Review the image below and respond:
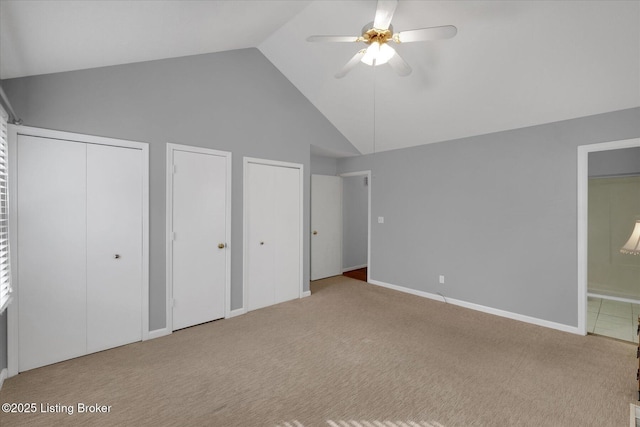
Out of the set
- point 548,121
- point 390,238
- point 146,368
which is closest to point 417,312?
point 390,238

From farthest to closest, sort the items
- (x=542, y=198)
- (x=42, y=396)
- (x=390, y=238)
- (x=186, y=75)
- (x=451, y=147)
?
(x=390, y=238), (x=451, y=147), (x=542, y=198), (x=186, y=75), (x=42, y=396)

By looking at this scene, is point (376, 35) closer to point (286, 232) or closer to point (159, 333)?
point (286, 232)

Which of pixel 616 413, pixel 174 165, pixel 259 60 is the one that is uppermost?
pixel 259 60

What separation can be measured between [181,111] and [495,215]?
13.5ft

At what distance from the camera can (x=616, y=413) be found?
1.93 m

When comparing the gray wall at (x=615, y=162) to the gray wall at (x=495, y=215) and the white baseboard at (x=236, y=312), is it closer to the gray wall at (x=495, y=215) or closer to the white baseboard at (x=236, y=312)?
the gray wall at (x=495, y=215)

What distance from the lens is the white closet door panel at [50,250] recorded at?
2332 millimetres

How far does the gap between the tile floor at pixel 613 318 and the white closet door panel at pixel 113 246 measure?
5107mm

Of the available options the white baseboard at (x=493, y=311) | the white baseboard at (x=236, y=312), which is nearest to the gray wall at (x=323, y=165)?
the white baseboard at (x=493, y=311)

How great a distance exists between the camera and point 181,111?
316cm

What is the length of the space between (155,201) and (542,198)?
4446 mm

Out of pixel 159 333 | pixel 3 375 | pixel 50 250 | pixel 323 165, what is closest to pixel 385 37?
pixel 50 250

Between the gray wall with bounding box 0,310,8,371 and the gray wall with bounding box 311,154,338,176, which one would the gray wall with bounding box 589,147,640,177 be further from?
the gray wall with bounding box 0,310,8,371

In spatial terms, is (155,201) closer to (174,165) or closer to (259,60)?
(174,165)
